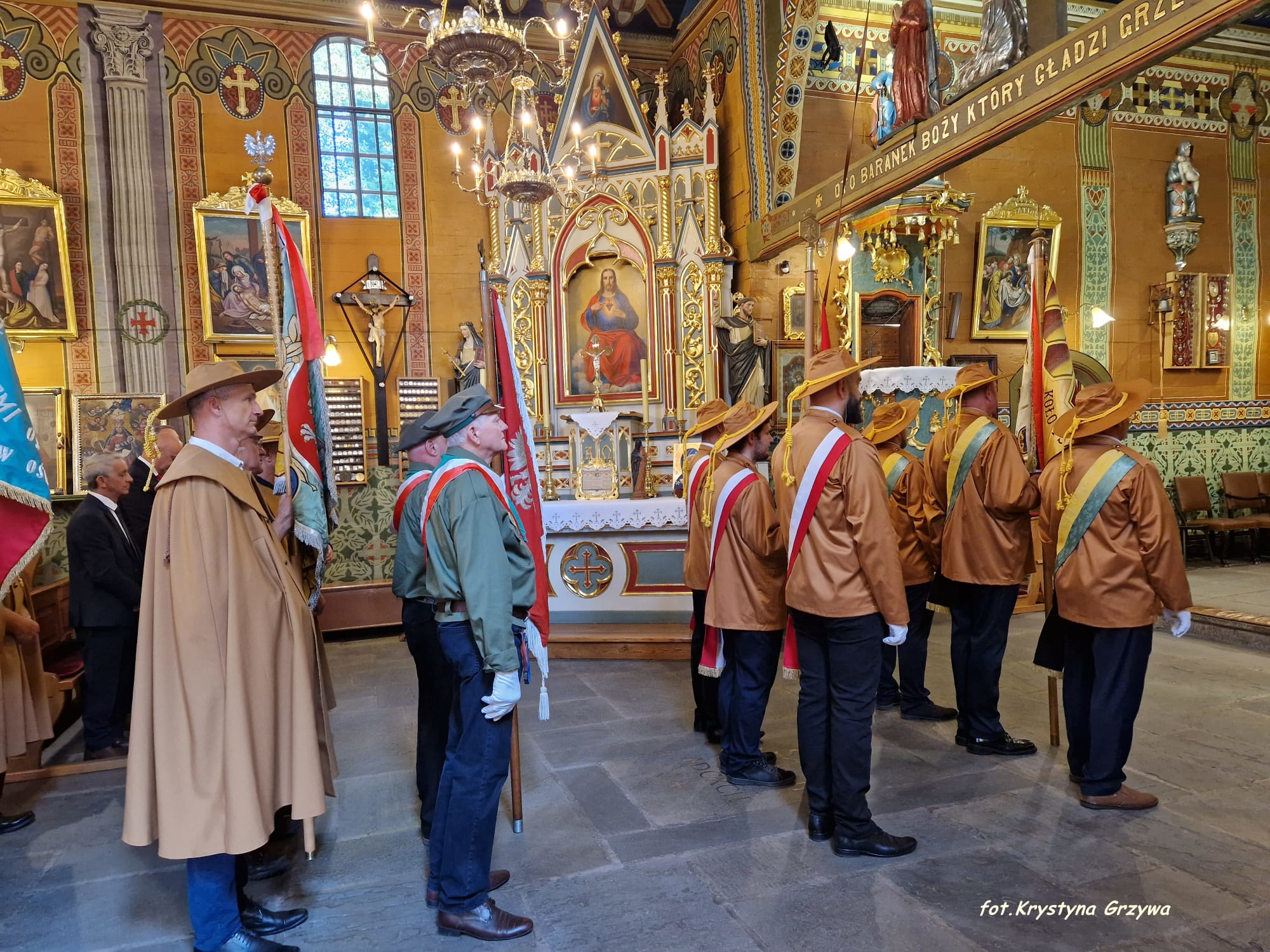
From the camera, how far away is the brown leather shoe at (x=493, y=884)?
115 inches

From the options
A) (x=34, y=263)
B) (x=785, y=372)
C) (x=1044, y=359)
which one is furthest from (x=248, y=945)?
(x=34, y=263)

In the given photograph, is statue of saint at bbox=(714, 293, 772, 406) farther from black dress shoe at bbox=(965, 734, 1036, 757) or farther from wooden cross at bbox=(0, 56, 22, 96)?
wooden cross at bbox=(0, 56, 22, 96)

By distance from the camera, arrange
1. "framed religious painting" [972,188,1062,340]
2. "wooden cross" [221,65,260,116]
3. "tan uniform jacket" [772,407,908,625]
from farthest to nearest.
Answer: "framed religious painting" [972,188,1062,340], "wooden cross" [221,65,260,116], "tan uniform jacket" [772,407,908,625]

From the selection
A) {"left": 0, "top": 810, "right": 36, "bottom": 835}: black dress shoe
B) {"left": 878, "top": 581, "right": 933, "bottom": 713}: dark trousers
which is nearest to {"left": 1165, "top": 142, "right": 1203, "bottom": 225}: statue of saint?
{"left": 878, "top": 581, "right": 933, "bottom": 713}: dark trousers

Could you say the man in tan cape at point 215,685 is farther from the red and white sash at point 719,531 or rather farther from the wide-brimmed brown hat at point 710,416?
the wide-brimmed brown hat at point 710,416

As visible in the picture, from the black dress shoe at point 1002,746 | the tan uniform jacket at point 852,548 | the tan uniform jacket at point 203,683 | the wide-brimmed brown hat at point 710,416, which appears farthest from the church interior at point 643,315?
the tan uniform jacket at point 852,548

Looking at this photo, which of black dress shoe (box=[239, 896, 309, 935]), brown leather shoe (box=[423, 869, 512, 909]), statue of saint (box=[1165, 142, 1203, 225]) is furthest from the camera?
statue of saint (box=[1165, 142, 1203, 225])

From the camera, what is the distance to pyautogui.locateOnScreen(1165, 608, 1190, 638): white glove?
11.3 feet

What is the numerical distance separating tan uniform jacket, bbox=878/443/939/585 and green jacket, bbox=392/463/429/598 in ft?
9.02

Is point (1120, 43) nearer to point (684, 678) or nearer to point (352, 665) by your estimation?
point (684, 678)

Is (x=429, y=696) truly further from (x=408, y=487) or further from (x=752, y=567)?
(x=752, y=567)

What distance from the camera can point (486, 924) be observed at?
2699 mm

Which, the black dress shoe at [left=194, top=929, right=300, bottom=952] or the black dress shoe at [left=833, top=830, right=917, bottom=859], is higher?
the black dress shoe at [left=194, top=929, right=300, bottom=952]

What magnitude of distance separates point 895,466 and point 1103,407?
4.50 ft
